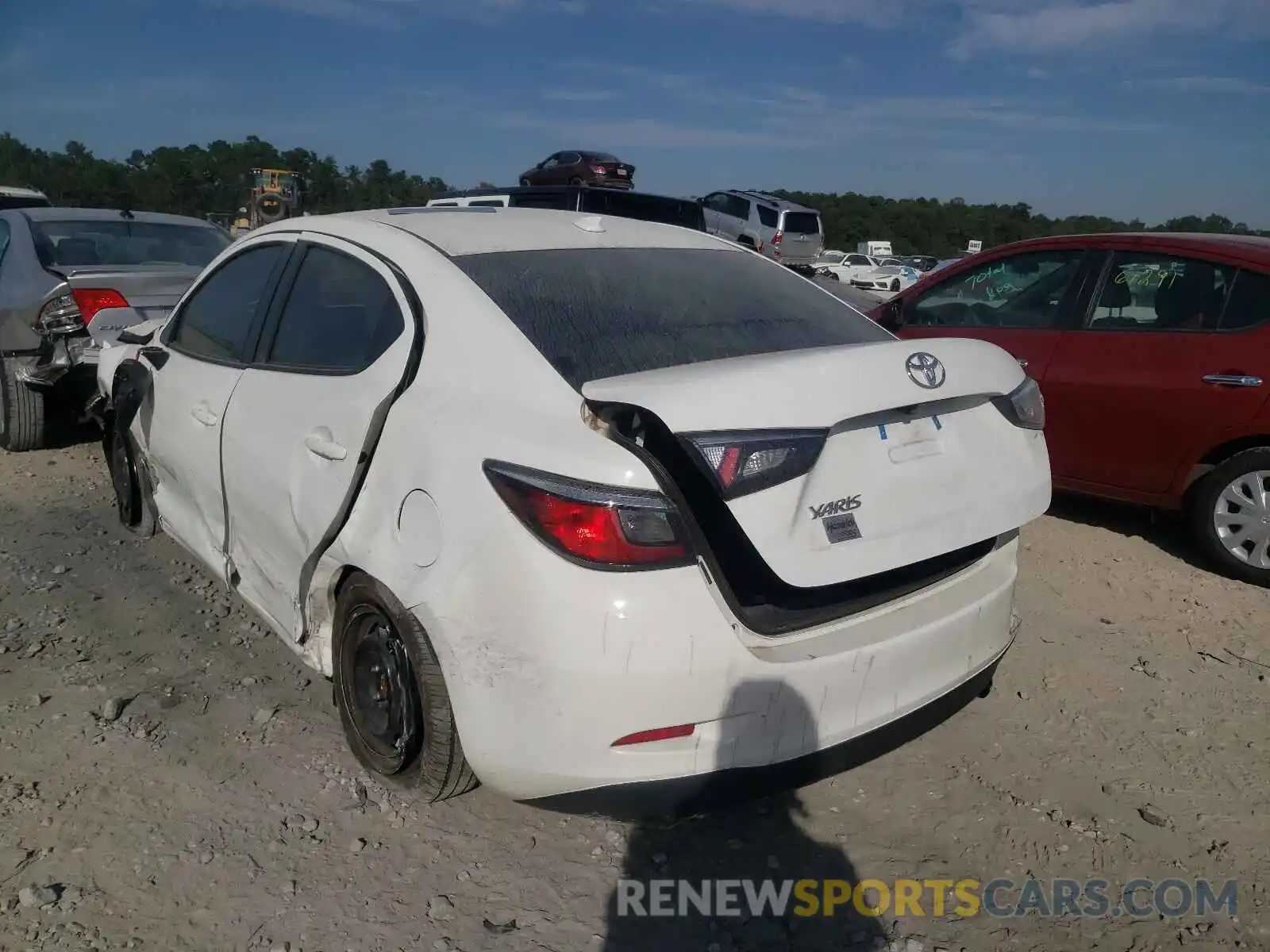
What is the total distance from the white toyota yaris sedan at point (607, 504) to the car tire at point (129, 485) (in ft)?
5.60

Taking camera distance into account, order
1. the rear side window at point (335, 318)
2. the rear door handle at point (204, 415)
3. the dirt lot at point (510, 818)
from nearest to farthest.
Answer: the dirt lot at point (510, 818), the rear side window at point (335, 318), the rear door handle at point (204, 415)

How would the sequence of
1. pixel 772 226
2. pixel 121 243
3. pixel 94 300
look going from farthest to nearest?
pixel 772 226
pixel 121 243
pixel 94 300

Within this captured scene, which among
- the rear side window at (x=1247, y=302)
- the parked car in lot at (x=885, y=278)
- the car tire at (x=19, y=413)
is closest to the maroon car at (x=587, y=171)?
the car tire at (x=19, y=413)

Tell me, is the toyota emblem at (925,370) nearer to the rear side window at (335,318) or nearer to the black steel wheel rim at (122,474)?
the rear side window at (335,318)

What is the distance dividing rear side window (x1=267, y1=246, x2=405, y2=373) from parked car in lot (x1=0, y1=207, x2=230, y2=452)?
3.37 metres

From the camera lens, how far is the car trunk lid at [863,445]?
211 cm

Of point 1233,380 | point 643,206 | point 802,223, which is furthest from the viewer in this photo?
point 802,223

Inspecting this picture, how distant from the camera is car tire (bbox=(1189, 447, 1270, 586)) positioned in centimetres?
442

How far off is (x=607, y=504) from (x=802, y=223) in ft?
78.1

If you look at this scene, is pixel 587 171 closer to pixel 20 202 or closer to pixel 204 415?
pixel 20 202

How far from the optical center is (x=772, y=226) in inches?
950

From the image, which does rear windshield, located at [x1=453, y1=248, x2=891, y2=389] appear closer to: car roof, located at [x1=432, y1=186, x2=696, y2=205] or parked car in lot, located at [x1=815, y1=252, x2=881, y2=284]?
car roof, located at [x1=432, y1=186, x2=696, y2=205]

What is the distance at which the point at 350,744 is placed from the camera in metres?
2.91

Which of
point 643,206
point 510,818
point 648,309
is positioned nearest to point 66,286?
point 648,309
